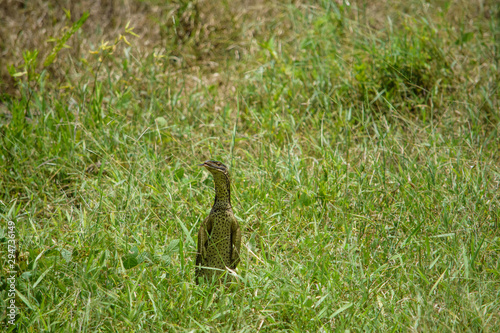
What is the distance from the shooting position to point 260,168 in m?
3.77

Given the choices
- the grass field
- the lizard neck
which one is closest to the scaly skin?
the lizard neck

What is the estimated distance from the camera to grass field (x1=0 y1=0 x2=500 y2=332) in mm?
2643

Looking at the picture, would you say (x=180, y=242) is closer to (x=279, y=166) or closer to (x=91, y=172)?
(x=279, y=166)

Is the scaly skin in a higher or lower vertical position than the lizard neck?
lower

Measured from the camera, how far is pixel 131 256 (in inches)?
111

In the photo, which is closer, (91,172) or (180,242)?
(180,242)

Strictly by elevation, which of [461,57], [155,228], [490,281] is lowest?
[155,228]

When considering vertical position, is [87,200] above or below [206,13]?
below

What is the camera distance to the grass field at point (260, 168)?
104 inches

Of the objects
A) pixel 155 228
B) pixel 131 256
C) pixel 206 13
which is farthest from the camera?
pixel 206 13

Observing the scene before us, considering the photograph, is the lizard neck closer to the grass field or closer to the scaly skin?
the scaly skin

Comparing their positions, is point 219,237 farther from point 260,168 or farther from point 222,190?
point 260,168

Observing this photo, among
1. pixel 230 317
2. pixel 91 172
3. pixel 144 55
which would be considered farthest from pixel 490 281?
pixel 144 55

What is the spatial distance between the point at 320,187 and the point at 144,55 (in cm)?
264
